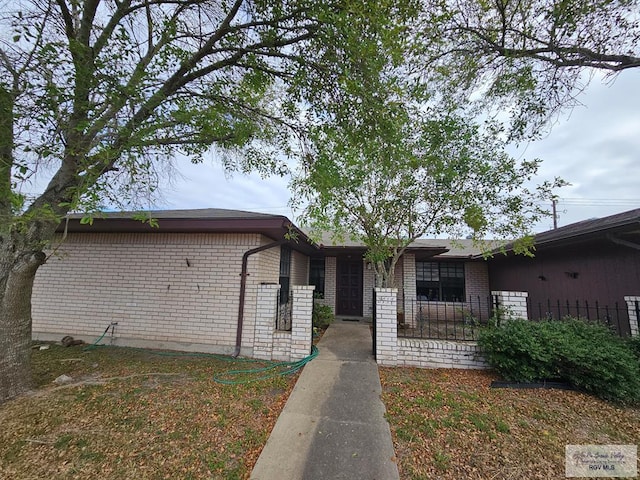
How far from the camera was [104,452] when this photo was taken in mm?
2377

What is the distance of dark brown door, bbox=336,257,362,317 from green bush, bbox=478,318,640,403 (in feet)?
20.5

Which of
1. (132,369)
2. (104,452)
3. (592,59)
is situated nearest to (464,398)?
(104,452)

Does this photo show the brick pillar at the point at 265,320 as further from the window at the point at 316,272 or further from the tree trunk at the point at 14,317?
the window at the point at 316,272

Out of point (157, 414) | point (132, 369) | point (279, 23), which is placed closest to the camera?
point (157, 414)

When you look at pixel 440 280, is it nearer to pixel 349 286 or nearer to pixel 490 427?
pixel 349 286

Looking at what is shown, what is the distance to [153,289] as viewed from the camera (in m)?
5.66

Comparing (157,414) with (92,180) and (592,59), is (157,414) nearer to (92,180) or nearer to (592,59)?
(92,180)

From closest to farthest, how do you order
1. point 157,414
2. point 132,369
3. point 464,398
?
point 157,414 < point 464,398 < point 132,369

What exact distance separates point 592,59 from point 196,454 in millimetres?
7494

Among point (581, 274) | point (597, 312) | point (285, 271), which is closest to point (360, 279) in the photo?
point (285, 271)

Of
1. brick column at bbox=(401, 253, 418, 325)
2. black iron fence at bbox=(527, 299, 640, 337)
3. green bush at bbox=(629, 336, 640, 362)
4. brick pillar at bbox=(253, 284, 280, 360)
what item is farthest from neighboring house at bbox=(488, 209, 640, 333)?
brick pillar at bbox=(253, 284, 280, 360)

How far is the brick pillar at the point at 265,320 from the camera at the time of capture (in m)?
4.98

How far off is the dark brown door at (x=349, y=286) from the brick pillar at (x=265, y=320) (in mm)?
5646

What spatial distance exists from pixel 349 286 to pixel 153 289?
22.8ft
